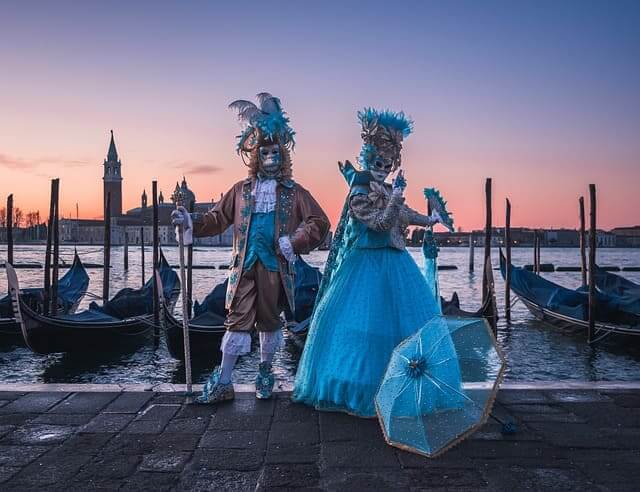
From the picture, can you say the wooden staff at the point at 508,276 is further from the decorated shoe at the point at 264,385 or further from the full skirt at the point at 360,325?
the decorated shoe at the point at 264,385

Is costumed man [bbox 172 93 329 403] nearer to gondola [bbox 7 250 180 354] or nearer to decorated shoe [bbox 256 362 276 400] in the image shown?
decorated shoe [bbox 256 362 276 400]

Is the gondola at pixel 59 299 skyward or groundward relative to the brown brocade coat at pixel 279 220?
groundward

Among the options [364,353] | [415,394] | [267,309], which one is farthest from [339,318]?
[415,394]

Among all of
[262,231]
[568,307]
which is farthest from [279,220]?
[568,307]

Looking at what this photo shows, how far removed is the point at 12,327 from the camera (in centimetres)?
878

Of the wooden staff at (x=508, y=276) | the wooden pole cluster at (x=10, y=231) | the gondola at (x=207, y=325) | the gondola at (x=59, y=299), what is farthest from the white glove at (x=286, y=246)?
the wooden staff at (x=508, y=276)

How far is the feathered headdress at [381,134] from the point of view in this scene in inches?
134

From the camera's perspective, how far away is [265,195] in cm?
347

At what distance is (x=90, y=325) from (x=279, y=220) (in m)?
5.64

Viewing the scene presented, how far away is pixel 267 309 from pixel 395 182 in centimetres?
106

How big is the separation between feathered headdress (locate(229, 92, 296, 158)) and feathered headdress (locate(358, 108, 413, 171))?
0.47 m

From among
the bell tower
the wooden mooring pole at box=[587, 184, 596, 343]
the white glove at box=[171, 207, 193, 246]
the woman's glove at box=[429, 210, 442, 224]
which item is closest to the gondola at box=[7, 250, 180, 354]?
the white glove at box=[171, 207, 193, 246]

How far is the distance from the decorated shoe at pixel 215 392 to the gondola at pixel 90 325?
14.1ft

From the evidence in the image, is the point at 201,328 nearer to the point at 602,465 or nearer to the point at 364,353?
the point at 364,353
